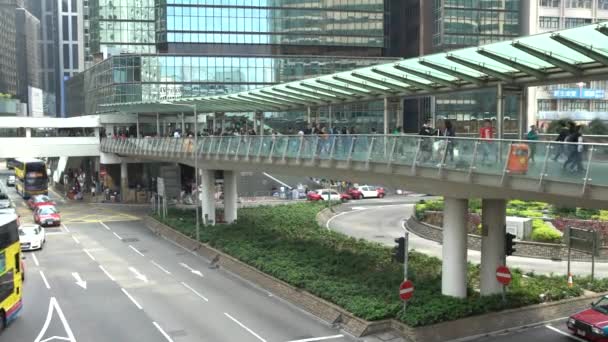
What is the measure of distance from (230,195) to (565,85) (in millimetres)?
54244

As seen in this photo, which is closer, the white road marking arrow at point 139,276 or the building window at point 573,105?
the white road marking arrow at point 139,276

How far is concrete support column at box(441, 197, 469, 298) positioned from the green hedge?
18.7 inches

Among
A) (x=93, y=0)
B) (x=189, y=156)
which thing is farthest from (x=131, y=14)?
(x=189, y=156)

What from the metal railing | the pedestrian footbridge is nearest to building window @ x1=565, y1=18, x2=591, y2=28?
the metal railing

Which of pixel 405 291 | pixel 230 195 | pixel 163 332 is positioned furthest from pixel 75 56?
pixel 405 291

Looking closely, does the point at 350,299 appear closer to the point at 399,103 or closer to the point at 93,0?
the point at 399,103

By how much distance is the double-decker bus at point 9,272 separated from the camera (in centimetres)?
1750

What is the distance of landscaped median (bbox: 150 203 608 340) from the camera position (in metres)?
18.4

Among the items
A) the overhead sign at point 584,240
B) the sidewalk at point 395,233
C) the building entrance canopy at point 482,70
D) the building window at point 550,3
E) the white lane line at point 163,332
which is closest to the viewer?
the building entrance canopy at point 482,70

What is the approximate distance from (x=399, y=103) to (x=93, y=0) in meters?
75.6

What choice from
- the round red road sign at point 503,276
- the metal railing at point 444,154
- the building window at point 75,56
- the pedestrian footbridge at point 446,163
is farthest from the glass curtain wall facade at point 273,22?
the building window at point 75,56

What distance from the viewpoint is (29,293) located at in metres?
23.5

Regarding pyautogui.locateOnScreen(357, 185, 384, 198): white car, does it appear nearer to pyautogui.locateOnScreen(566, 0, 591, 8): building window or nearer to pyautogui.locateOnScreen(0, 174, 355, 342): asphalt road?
pyautogui.locateOnScreen(0, 174, 355, 342): asphalt road

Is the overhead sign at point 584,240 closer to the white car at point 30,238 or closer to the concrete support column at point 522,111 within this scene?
the concrete support column at point 522,111
